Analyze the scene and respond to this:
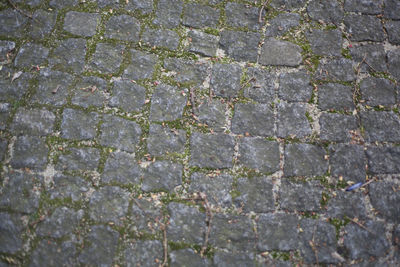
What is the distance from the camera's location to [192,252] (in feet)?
8.34

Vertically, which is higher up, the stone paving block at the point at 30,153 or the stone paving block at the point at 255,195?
the stone paving block at the point at 30,153

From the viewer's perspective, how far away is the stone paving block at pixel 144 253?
8.19 ft

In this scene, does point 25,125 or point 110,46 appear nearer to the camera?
point 25,125

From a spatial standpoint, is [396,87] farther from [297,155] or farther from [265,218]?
[265,218]

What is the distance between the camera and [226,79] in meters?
3.03

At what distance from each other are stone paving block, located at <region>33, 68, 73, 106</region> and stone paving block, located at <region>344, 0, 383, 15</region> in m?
2.52

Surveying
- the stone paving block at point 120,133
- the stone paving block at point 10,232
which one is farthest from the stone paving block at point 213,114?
the stone paving block at point 10,232

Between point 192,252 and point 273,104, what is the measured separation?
130 cm

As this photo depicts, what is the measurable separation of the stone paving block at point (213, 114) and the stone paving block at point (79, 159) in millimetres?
830

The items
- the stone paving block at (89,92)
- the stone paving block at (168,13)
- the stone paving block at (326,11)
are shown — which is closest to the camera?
the stone paving block at (89,92)

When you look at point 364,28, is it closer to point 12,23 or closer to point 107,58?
point 107,58


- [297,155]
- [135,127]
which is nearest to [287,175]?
[297,155]

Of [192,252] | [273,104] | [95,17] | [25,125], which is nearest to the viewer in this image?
[192,252]

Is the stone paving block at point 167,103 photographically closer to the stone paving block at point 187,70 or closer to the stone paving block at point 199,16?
the stone paving block at point 187,70
